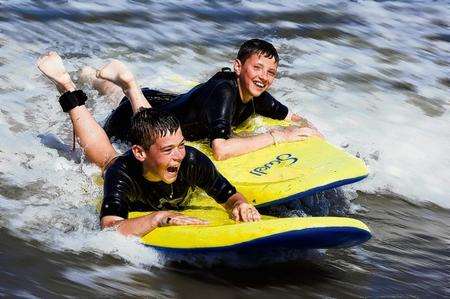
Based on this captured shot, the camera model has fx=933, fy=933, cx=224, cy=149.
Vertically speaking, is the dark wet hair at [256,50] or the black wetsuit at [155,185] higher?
the dark wet hair at [256,50]

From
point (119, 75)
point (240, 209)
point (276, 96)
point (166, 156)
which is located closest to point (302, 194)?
point (240, 209)

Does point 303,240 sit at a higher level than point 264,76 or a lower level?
lower

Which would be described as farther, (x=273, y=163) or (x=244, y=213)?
(x=273, y=163)

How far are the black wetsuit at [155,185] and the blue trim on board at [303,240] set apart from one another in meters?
0.43

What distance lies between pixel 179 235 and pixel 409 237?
71.3 inches

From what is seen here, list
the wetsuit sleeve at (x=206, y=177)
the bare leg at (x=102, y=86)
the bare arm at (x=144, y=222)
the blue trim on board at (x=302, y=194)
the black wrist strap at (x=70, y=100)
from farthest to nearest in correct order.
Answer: the bare leg at (x=102, y=86), the black wrist strap at (x=70, y=100), the blue trim on board at (x=302, y=194), the wetsuit sleeve at (x=206, y=177), the bare arm at (x=144, y=222)

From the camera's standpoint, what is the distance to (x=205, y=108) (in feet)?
20.4

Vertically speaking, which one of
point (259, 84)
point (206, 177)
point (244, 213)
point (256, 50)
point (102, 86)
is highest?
point (256, 50)

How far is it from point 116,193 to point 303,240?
1.04 meters

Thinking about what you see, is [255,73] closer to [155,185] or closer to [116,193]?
[155,185]

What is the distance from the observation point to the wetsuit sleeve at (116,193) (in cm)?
486

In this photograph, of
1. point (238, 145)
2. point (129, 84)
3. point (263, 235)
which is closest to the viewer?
point (263, 235)

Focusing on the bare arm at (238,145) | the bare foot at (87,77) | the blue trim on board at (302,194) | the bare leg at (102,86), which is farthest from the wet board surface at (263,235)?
the bare foot at (87,77)

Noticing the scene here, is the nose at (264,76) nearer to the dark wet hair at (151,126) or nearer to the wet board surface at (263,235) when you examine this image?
the dark wet hair at (151,126)
